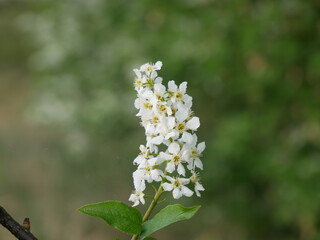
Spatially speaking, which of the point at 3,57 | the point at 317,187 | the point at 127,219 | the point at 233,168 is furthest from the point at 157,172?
the point at 3,57

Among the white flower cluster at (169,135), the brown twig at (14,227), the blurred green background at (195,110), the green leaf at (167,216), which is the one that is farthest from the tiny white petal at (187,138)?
the blurred green background at (195,110)

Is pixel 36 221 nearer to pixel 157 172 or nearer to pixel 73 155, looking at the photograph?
pixel 73 155

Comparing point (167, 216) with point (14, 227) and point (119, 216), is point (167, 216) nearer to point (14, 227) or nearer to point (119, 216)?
point (119, 216)

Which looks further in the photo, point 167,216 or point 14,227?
point 167,216

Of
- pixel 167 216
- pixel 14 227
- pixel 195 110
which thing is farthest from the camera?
pixel 195 110

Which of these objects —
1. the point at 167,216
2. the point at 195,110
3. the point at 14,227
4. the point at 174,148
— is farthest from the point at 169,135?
the point at 195,110

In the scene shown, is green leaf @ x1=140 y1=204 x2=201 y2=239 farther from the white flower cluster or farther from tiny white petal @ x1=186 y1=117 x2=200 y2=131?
tiny white petal @ x1=186 y1=117 x2=200 y2=131

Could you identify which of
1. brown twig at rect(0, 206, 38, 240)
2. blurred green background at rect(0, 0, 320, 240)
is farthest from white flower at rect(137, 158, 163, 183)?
blurred green background at rect(0, 0, 320, 240)
